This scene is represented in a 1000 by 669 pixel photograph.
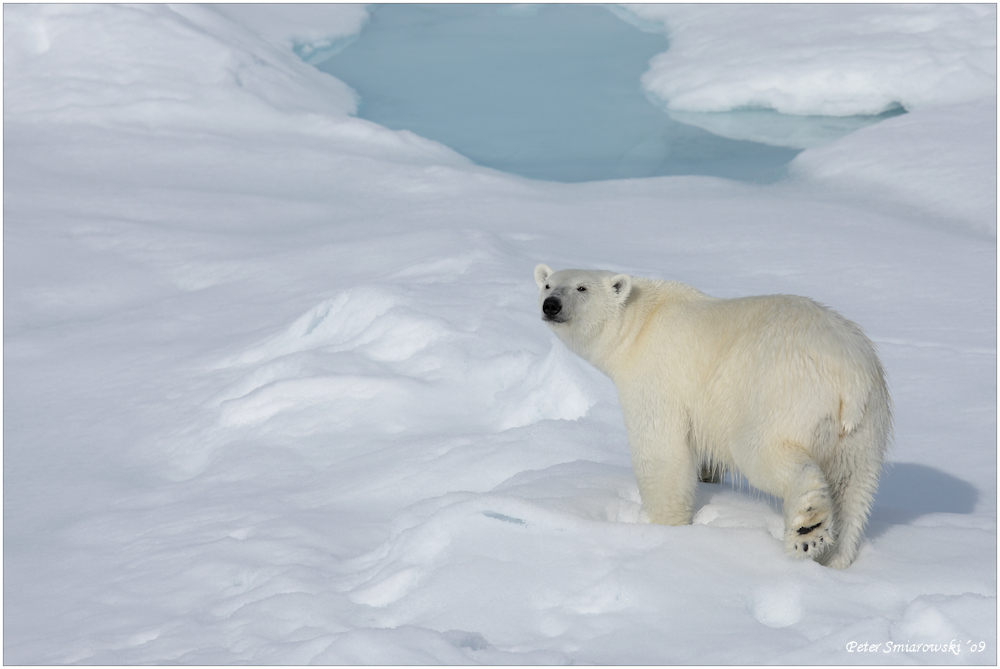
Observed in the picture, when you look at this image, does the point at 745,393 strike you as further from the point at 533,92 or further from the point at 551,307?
the point at 533,92

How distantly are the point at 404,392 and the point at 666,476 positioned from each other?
66.5 inches

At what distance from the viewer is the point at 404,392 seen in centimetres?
396

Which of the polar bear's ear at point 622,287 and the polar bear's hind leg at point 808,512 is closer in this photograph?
the polar bear's hind leg at point 808,512

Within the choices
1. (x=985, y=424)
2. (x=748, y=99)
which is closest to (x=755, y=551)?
(x=985, y=424)

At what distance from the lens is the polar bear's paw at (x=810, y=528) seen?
2.08 metres

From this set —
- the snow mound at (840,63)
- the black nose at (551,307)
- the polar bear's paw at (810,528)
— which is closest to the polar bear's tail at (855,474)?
the polar bear's paw at (810,528)

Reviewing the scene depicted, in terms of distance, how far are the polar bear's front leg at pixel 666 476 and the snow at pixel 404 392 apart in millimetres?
142

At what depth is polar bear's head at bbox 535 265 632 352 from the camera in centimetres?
282

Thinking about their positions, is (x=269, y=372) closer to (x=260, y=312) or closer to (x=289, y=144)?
(x=260, y=312)

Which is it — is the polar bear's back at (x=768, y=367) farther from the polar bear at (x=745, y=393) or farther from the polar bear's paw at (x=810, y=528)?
the polar bear's paw at (x=810, y=528)

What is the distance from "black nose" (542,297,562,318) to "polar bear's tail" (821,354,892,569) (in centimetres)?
98

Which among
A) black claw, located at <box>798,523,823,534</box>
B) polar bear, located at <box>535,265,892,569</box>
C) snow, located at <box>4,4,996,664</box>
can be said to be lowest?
snow, located at <box>4,4,996,664</box>

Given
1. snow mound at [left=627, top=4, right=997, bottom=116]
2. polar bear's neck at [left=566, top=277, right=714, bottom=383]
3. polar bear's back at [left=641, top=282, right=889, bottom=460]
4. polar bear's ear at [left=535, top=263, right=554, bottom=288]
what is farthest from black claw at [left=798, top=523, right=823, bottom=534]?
snow mound at [left=627, top=4, right=997, bottom=116]

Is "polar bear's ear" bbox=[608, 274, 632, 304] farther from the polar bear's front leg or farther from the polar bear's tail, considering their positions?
the polar bear's tail
